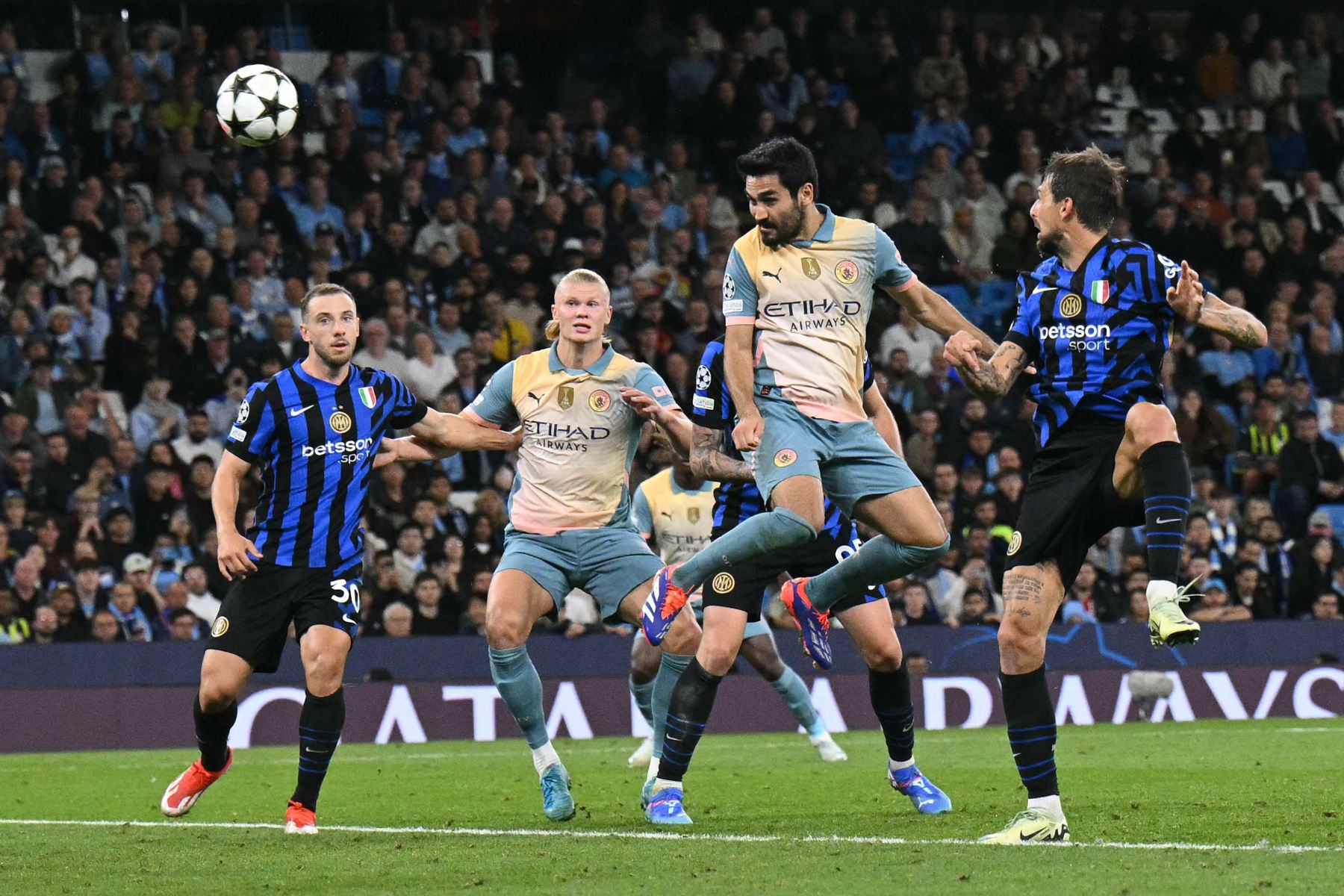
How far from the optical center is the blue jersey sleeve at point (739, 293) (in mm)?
8055

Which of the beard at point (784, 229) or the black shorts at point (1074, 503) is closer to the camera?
the black shorts at point (1074, 503)

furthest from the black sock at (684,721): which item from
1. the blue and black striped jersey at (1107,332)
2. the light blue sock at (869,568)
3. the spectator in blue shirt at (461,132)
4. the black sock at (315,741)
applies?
the spectator in blue shirt at (461,132)

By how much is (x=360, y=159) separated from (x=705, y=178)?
3.93 m

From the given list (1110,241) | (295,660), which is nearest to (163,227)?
(295,660)

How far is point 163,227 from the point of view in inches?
714

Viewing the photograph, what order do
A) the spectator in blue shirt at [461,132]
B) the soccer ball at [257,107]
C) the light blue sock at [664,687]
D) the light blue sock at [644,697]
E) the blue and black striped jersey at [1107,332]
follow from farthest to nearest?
the spectator in blue shirt at [461,132] < the soccer ball at [257,107] < the light blue sock at [644,697] < the light blue sock at [664,687] < the blue and black striped jersey at [1107,332]

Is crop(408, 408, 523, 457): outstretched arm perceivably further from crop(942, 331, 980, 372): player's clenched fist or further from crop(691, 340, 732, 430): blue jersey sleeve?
crop(942, 331, 980, 372): player's clenched fist

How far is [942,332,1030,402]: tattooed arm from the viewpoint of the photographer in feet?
23.8

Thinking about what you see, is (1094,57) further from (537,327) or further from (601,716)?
(601,716)

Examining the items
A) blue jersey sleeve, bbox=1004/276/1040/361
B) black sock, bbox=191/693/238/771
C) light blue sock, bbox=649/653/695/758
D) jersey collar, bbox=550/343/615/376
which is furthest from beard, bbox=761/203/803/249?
black sock, bbox=191/693/238/771

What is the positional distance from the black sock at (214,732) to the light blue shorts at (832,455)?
253cm

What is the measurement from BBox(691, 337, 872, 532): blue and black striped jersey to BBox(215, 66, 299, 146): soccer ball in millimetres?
3980

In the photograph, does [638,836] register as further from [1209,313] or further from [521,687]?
[1209,313]

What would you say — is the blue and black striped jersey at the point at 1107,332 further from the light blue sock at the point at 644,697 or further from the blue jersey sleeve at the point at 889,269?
Answer: the light blue sock at the point at 644,697
